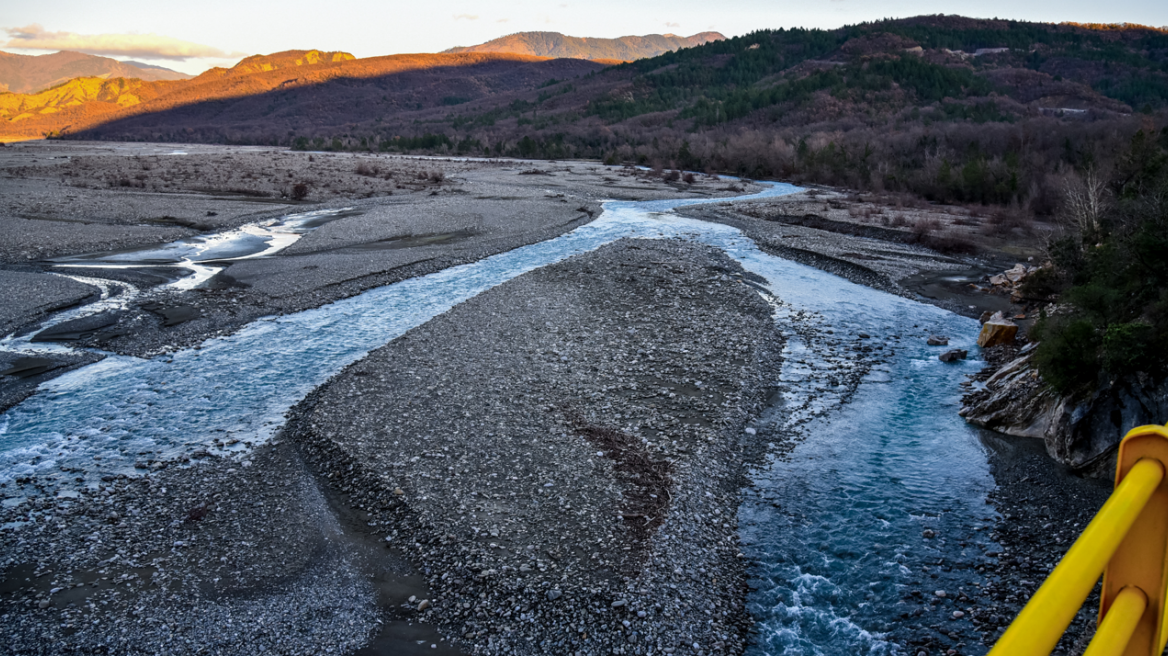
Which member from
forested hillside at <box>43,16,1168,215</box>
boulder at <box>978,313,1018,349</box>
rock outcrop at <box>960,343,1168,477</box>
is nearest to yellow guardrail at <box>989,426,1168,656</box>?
rock outcrop at <box>960,343,1168,477</box>

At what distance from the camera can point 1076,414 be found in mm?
11375

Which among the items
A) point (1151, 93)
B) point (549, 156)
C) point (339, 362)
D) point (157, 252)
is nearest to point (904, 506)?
point (339, 362)

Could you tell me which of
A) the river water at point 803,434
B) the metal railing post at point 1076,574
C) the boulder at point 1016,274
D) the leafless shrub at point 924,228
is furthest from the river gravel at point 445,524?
the leafless shrub at point 924,228

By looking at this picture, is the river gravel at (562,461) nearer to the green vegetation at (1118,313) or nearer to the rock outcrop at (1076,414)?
the rock outcrop at (1076,414)

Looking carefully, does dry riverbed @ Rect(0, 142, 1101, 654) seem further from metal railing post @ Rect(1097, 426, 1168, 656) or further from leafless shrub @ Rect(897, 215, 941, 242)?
leafless shrub @ Rect(897, 215, 941, 242)

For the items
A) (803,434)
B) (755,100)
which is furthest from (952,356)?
(755,100)

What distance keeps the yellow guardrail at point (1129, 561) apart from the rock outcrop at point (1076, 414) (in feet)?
36.7

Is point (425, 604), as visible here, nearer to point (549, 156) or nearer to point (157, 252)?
point (157, 252)

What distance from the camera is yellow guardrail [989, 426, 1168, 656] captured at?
1.37 metres

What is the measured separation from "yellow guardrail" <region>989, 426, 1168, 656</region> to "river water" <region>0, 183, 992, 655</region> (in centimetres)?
660

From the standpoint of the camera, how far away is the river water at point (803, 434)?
8.47 metres

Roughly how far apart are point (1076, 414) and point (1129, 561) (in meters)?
12.0

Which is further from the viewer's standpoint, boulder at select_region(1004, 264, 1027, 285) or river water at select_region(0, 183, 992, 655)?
boulder at select_region(1004, 264, 1027, 285)

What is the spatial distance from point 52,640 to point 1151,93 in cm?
12727
